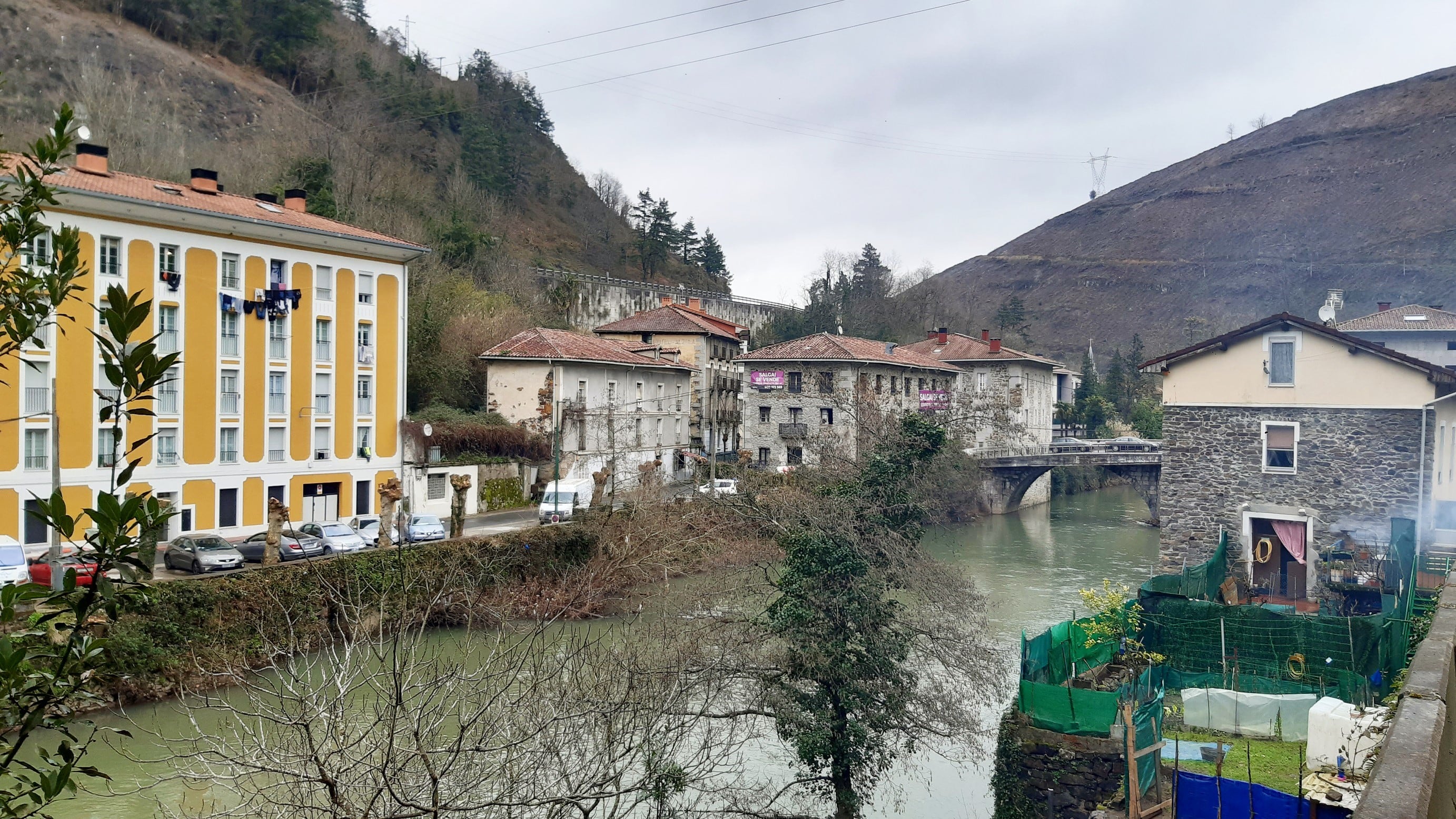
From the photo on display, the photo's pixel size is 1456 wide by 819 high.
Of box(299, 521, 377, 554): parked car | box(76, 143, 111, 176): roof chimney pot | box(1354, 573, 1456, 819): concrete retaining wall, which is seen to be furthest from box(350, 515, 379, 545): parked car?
box(1354, 573, 1456, 819): concrete retaining wall

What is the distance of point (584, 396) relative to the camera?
37.8m

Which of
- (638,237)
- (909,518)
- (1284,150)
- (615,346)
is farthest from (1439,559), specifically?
(1284,150)

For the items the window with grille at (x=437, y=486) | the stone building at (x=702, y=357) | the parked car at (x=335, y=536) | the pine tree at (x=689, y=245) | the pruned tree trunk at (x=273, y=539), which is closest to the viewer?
the pruned tree trunk at (x=273, y=539)

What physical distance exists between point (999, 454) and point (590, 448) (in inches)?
846

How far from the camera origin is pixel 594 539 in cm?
2609

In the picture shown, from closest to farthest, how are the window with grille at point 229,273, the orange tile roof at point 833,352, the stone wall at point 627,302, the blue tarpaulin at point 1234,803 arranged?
the blue tarpaulin at point 1234,803 < the window with grille at point 229,273 < the orange tile roof at point 833,352 < the stone wall at point 627,302

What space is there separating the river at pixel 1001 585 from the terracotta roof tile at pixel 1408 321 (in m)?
10.6

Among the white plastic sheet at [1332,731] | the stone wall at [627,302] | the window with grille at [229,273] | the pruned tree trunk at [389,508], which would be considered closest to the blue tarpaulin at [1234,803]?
the white plastic sheet at [1332,731]

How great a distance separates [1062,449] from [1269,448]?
36446mm

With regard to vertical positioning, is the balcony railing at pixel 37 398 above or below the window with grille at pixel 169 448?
above

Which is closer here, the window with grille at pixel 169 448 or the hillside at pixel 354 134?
the window with grille at pixel 169 448

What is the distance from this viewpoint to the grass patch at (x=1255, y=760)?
464 inches

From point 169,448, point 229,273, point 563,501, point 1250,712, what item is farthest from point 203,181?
point 1250,712

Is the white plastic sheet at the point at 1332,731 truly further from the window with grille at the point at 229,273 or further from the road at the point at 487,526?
the window with grille at the point at 229,273
